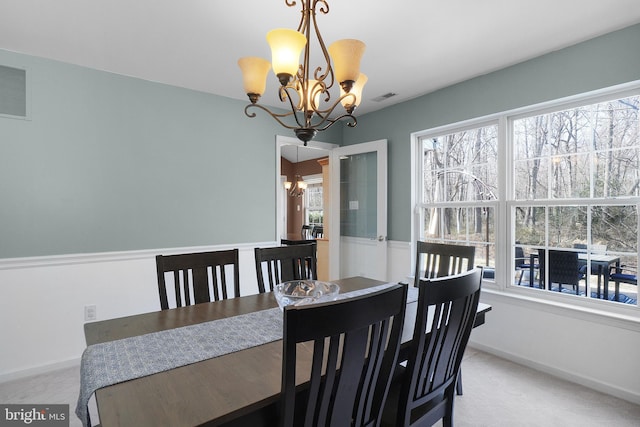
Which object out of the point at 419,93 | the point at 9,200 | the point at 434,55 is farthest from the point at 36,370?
the point at 419,93

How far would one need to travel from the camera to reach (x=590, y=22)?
→ 7.12 ft

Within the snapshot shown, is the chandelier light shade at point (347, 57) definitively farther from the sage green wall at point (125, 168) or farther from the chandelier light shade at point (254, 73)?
the sage green wall at point (125, 168)

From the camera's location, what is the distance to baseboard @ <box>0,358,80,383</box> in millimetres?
2484

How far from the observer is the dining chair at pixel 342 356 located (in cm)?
82

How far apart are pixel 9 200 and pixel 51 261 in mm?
550

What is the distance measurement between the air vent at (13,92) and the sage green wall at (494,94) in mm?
3310

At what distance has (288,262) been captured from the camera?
7.54ft

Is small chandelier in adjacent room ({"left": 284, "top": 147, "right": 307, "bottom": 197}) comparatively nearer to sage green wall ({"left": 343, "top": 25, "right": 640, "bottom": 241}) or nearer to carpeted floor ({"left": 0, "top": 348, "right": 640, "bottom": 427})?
sage green wall ({"left": 343, "top": 25, "right": 640, "bottom": 241})

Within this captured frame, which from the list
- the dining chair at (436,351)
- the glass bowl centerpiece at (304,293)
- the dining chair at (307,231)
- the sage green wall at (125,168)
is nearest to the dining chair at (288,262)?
the glass bowl centerpiece at (304,293)

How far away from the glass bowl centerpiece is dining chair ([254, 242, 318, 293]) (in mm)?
428

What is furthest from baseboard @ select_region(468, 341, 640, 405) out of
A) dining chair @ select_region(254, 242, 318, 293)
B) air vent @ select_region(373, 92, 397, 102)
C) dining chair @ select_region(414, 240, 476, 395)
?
air vent @ select_region(373, 92, 397, 102)

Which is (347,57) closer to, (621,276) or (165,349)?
(165,349)

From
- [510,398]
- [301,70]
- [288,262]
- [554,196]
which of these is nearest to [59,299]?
[288,262]

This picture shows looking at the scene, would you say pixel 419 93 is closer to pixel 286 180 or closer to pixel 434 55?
pixel 434 55
